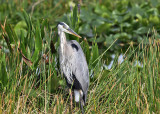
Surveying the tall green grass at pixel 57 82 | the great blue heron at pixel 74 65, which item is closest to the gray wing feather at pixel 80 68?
the great blue heron at pixel 74 65

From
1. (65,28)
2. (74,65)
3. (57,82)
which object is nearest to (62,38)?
(65,28)

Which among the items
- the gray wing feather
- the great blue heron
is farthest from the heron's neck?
the gray wing feather

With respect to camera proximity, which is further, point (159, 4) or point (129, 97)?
point (159, 4)

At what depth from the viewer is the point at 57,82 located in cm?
301

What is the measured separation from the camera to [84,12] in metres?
5.55

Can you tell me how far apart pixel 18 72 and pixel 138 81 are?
44.6 inches

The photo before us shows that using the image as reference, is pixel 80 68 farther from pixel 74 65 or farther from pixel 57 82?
pixel 57 82

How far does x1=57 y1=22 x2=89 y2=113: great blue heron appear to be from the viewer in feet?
9.57

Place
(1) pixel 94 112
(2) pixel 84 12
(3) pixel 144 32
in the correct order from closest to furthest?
(1) pixel 94 112 < (3) pixel 144 32 < (2) pixel 84 12

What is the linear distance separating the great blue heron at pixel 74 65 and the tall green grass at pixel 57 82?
0.29 ft

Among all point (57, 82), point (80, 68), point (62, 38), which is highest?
point (62, 38)

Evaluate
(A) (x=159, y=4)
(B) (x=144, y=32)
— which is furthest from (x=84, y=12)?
(A) (x=159, y=4)

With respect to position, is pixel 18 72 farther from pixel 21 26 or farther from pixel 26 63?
pixel 21 26

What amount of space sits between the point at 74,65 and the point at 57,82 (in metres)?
0.24
